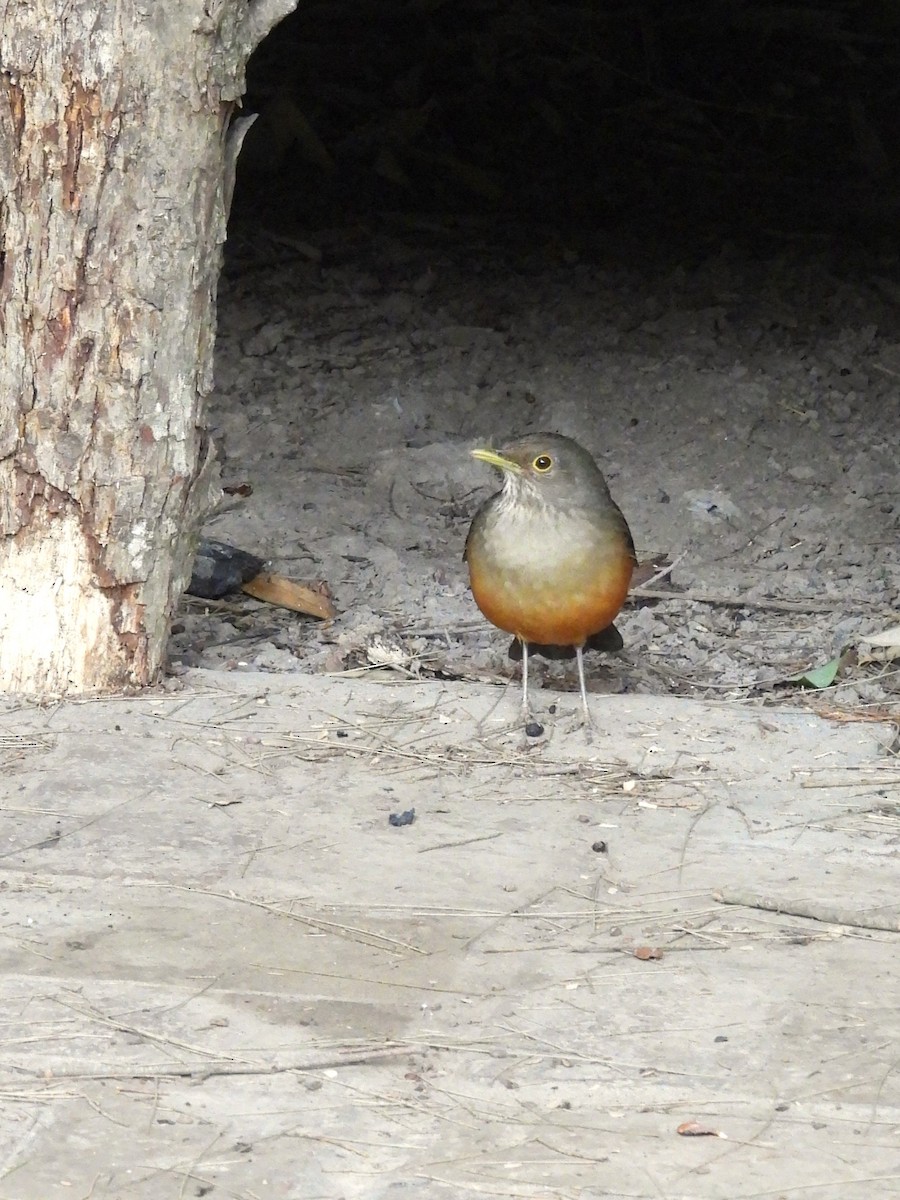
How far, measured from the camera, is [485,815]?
531cm

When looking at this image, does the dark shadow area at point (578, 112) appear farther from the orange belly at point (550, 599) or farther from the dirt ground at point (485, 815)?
the orange belly at point (550, 599)

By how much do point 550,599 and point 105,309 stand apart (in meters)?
1.95

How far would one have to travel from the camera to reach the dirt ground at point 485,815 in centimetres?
341

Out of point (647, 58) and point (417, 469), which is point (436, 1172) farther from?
point (647, 58)

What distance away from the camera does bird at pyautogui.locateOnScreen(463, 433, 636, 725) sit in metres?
6.25

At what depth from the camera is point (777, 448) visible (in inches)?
369

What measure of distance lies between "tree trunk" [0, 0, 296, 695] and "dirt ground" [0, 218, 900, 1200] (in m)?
0.38

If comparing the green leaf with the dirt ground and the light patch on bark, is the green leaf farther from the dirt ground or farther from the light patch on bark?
the light patch on bark

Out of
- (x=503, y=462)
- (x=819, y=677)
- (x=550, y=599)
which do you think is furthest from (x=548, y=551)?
(x=819, y=677)

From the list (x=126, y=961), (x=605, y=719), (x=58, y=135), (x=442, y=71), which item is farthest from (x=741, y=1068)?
(x=442, y=71)

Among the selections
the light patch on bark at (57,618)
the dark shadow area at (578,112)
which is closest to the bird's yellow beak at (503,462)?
the light patch on bark at (57,618)

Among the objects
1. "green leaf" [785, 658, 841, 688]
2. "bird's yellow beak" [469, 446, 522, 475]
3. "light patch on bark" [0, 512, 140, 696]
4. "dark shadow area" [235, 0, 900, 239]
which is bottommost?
"green leaf" [785, 658, 841, 688]

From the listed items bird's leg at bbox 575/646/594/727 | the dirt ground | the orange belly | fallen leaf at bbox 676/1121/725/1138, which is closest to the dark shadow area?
the dirt ground

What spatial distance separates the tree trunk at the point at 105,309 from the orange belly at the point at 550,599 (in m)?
1.14
